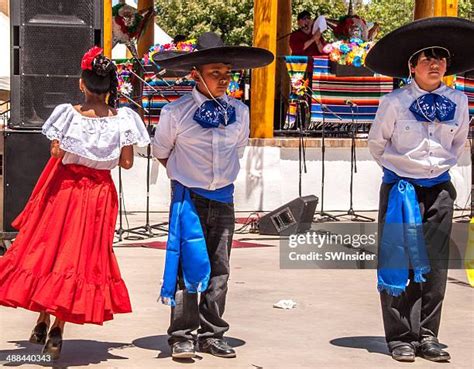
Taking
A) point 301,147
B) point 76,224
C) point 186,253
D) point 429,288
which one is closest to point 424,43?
point 429,288

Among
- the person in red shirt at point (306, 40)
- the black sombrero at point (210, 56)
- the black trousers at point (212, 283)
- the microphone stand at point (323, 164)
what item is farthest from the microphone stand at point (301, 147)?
the black trousers at point (212, 283)

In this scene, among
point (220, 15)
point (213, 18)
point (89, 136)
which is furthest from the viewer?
point (213, 18)

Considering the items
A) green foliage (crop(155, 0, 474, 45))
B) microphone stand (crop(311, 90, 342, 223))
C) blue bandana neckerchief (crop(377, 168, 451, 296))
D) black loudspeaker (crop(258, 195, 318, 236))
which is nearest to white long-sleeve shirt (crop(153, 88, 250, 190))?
blue bandana neckerchief (crop(377, 168, 451, 296))

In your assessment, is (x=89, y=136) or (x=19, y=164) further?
(x=19, y=164)

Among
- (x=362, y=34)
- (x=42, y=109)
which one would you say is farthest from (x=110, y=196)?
(x=362, y=34)

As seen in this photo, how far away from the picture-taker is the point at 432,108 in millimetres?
7055

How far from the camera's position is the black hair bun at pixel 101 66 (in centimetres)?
704

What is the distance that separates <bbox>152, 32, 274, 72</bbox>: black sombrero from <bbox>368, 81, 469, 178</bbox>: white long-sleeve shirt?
35.6 inches

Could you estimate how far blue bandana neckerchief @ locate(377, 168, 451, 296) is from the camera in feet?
23.3

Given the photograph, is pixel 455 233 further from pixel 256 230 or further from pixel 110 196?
pixel 110 196

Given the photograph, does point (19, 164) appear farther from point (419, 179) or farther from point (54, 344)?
point (419, 179)

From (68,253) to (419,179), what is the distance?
2.18 meters

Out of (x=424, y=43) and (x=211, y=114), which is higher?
(x=424, y=43)

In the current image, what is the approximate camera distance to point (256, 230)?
45.1 feet
